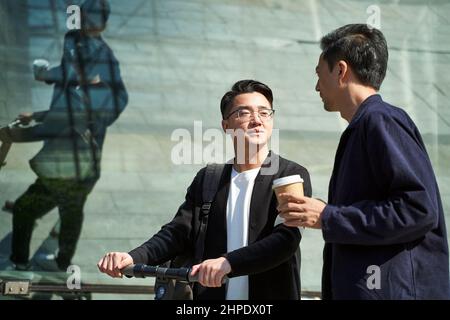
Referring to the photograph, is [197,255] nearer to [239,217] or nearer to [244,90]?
[239,217]

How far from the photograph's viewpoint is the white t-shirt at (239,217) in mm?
2986

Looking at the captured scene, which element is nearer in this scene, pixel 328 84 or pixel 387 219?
pixel 387 219

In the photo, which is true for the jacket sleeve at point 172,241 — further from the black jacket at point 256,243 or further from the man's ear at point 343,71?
the man's ear at point 343,71

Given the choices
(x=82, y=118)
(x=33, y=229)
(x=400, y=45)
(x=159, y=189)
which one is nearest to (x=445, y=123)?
(x=400, y=45)

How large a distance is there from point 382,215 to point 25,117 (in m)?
3.49

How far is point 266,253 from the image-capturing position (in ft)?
9.34

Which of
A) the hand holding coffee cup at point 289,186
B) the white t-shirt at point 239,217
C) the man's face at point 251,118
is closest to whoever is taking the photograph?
the hand holding coffee cup at point 289,186

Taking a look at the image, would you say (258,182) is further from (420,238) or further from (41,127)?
(41,127)

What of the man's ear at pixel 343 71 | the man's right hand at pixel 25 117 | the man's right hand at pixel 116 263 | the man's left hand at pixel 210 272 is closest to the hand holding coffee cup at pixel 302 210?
the man's left hand at pixel 210 272

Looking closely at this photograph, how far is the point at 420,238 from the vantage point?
245 cm

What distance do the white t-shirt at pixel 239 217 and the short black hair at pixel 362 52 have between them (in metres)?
0.59

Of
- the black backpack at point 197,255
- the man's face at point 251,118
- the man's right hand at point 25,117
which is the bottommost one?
the black backpack at point 197,255

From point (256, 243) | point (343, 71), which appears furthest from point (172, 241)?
point (343, 71)

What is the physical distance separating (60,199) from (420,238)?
3.36 metres
